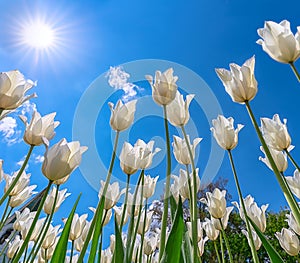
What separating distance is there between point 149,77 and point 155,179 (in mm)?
785

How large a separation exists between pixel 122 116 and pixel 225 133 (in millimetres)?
559

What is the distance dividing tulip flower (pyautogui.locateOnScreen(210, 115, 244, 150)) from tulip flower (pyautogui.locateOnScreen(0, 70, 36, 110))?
1.00m

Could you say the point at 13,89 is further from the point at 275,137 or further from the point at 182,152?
the point at 275,137

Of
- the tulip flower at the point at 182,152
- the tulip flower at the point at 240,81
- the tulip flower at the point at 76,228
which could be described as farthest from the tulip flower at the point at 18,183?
the tulip flower at the point at 240,81

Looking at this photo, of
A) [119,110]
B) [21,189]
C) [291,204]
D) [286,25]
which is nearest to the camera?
[291,204]

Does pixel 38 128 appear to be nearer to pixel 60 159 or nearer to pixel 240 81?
pixel 60 159

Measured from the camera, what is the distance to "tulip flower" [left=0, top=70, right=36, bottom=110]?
1.25 meters

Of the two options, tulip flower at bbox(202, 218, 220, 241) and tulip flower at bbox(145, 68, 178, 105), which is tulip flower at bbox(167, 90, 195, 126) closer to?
tulip flower at bbox(145, 68, 178, 105)

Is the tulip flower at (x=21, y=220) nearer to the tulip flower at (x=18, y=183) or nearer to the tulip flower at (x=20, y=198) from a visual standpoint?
the tulip flower at (x=20, y=198)

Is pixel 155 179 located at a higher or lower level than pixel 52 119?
higher

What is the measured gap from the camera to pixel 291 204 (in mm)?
1180

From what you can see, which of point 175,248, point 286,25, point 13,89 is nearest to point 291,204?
point 175,248

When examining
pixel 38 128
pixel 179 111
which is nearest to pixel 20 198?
pixel 38 128

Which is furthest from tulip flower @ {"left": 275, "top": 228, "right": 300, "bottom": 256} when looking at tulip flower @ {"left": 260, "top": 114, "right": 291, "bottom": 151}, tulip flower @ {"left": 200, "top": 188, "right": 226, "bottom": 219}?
tulip flower @ {"left": 260, "top": 114, "right": 291, "bottom": 151}
